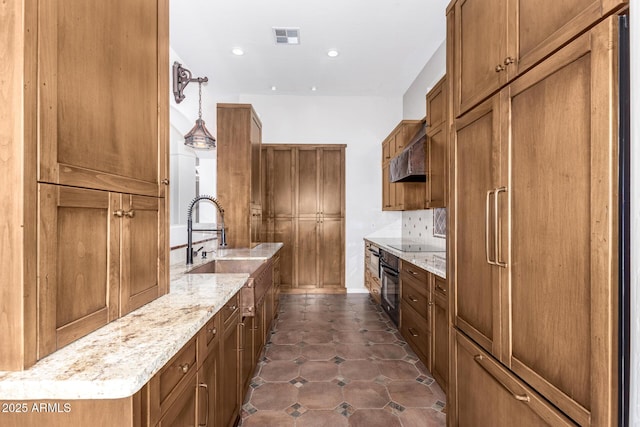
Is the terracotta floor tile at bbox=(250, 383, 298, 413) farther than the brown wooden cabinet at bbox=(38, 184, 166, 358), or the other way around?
the terracotta floor tile at bbox=(250, 383, 298, 413)

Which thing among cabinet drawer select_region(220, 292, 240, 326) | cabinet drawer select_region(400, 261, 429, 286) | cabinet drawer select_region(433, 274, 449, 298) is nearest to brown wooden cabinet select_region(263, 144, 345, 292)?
cabinet drawer select_region(400, 261, 429, 286)

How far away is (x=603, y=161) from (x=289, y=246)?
4811 millimetres

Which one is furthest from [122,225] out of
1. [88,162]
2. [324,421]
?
[324,421]

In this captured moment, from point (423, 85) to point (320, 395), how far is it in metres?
4.02

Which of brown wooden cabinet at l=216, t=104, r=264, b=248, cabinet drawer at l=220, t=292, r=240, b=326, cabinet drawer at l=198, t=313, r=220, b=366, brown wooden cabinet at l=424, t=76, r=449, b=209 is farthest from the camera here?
brown wooden cabinet at l=216, t=104, r=264, b=248

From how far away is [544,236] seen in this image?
114 cm

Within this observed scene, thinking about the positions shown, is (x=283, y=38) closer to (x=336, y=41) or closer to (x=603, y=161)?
(x=336, y=41)

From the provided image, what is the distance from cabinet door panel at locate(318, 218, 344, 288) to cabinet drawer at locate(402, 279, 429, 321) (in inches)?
88.8

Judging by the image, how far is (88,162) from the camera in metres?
1.04

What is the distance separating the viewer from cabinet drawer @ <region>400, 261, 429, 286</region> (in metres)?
2.73

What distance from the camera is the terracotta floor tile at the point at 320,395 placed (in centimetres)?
233

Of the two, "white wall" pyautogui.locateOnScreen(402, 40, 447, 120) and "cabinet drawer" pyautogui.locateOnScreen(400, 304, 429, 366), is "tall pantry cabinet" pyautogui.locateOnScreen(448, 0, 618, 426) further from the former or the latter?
"white wall" pyautogui.locateOnScreen(402, 40, 447, 120)

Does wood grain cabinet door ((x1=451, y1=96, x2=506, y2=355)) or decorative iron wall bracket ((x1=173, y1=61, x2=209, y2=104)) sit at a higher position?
decorative iron wall bracket ((x1=173, y1=61, x2=209, y2=104))

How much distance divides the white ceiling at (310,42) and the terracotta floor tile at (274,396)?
3354 mm
